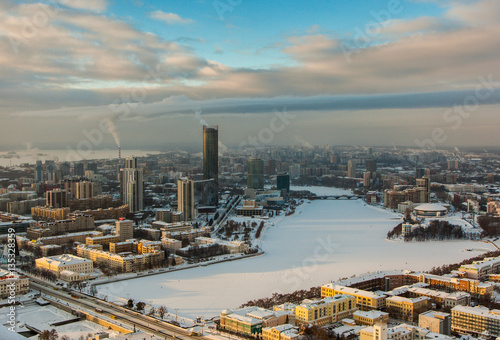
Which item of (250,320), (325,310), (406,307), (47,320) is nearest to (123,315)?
(47,320)

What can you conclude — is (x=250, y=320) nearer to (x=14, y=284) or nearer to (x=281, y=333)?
(x=281, y=333)

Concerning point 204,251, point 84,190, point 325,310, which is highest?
point 84,190

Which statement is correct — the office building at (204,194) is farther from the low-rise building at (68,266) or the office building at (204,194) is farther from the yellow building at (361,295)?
the yellow building at (361,295)

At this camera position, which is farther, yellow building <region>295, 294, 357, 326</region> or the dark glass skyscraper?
the dark glass skyscraper

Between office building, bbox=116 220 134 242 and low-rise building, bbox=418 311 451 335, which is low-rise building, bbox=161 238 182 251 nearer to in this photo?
office building, bbox=116 220 134 242

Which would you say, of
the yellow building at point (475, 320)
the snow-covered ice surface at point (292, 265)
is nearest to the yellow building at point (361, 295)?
the snow-covered ice surface at point (292, 265)

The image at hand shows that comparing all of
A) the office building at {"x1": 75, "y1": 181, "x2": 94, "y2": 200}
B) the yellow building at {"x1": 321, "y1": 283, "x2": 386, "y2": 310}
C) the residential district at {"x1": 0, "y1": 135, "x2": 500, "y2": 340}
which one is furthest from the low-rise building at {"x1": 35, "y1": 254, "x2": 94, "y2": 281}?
the office building at {"x1": 75, "y1": 181, "x2": 94, "y2": 200}
